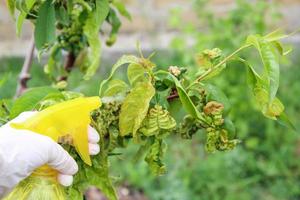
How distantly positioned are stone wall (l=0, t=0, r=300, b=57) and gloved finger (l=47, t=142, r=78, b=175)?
8.90ft

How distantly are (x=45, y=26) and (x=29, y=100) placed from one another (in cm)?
15

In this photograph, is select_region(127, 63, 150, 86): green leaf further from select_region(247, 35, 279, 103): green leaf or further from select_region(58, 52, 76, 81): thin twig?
select_region(58, 52, 76, 81): thin twig

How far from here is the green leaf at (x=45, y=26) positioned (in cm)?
100

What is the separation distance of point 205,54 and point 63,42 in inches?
15.8

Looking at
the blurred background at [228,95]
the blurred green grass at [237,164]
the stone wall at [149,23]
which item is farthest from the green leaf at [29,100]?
the stone wall at [149,23]

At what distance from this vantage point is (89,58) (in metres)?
1.27

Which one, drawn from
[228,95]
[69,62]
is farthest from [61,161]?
[228,95]

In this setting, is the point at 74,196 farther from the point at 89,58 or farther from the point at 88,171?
the point at 89,58

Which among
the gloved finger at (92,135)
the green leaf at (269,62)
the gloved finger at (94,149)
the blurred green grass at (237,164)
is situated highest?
the green leaf at (269,62)

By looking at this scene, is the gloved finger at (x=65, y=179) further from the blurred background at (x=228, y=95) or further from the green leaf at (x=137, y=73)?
the blurred background at (x=228, y=95)

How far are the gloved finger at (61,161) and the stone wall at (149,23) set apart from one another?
8.90 ft

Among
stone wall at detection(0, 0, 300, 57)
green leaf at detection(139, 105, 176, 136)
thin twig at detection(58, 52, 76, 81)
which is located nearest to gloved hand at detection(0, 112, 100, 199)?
green leaf at detection(139, 105, 176, 136)

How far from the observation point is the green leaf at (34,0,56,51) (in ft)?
3.27

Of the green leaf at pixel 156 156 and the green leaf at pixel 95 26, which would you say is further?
the green leaf at pixel 95 26
